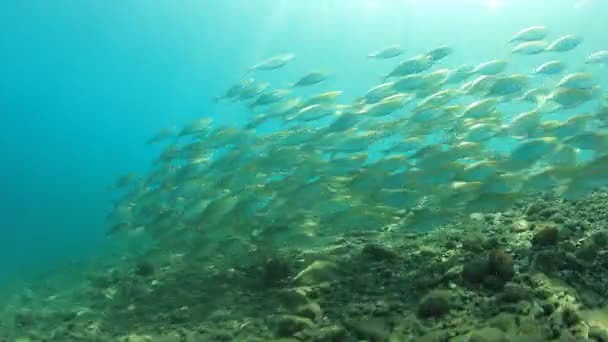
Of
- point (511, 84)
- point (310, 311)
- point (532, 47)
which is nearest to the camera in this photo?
point (310, 311)

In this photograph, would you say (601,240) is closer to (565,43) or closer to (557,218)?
(557,218)

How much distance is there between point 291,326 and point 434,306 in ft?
3.95

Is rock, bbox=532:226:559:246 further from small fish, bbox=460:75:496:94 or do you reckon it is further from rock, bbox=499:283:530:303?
small fish, bbox=460:75:496:94

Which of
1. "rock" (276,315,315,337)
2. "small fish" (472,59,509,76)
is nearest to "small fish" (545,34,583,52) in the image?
"small fish" (472,59,509,76)

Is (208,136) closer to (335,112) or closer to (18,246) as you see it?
(335,112)

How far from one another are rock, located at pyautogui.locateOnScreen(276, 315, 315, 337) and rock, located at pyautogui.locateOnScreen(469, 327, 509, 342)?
146 cm

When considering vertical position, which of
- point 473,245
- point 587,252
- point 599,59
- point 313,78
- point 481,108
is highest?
point 313,78

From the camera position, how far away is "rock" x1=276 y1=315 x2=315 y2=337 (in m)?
4.14

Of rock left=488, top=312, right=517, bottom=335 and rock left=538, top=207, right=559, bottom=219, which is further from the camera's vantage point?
rock left=538, top=207, right=559, bottom=219

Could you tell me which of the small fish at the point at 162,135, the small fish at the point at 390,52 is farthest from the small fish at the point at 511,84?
the small fish at the point at 162,135

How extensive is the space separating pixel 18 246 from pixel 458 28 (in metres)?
74.0

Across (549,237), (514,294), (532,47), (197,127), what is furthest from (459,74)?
(514,294)

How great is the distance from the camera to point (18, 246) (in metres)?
31.6

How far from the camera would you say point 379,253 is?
580 cm
